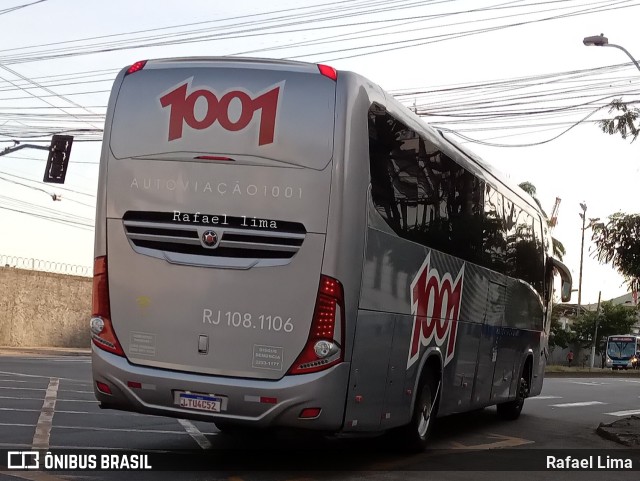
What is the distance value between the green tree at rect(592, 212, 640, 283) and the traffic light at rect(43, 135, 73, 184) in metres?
16.3

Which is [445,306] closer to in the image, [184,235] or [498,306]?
[498,306]

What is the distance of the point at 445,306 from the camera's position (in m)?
12.3

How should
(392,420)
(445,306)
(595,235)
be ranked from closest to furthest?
(392,420), (445,306), (595,235)

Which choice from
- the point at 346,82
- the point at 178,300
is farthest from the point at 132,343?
the point at 346,82

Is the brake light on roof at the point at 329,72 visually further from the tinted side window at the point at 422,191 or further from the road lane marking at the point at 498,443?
the road lane marking at the point at 498,443

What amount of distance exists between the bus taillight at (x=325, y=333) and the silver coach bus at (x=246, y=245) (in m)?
0.01

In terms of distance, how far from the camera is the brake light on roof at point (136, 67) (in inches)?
394

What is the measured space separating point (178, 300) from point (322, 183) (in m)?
1.69

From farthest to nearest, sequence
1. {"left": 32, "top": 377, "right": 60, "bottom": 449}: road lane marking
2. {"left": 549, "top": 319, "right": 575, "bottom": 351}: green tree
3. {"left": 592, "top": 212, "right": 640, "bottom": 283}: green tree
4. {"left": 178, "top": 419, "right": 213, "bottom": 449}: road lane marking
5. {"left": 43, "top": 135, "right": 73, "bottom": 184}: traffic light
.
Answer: {"left": 549, "top": 319, "right": 575, "bottom": 351}: green tree < {"left": 43, "top": 135, "right": 73, "bottom": 184}: traffic light < {"left": 592, "top": 212, "right": 640, "bottom": 283}: green tree < {"left": 178, "top": 419, "right": 213, "bottom": 449}: road lane marking < {"left": 32, "top": 377, "right": 60, "bottom": 449}: road lane marking

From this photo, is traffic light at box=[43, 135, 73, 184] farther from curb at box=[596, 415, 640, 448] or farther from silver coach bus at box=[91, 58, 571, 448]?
silver coach bus at box=[91, 58, 571, 448]

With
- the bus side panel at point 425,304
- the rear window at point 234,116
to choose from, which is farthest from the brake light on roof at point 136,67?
the bus side panel at point 425,304

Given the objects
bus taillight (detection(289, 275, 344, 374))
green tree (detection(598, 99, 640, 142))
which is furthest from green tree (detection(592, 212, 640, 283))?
bus taillight (detection(289, 275, 344, 374))

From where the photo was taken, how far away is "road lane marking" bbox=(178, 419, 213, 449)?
37.6 ft

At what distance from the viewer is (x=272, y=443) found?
12008 mm
